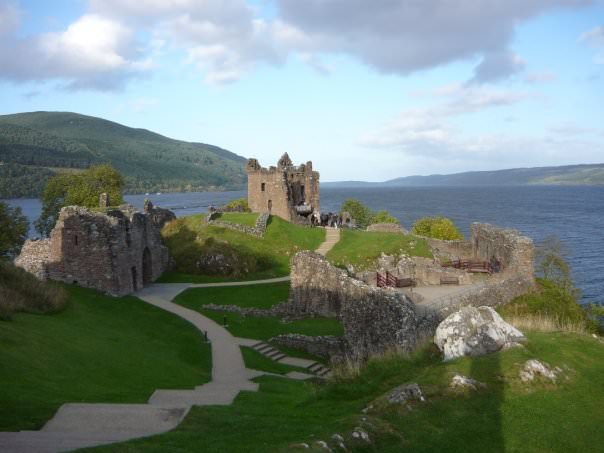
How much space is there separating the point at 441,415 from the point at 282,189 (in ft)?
173

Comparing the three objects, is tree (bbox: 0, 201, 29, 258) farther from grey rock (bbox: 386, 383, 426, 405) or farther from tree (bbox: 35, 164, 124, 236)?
grey rock (bbox: 386, 383, 426, 405)

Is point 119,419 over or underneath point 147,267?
over

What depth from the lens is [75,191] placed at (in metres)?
65.4

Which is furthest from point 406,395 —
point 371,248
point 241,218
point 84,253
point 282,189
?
point 282,189

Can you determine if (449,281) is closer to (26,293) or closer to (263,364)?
(263,364)

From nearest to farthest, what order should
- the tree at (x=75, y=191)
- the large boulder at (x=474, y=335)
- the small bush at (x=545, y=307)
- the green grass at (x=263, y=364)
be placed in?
the large boulder at (x=474, y=335) → the green grass at (x=263, y=364) → the small bush at (x=545, y=307) → the tree at (x=75, y=191)

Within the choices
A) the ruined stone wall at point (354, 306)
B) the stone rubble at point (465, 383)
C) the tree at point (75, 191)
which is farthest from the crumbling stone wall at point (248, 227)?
the stone rubble at point (465, 383)

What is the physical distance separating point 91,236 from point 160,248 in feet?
35.1

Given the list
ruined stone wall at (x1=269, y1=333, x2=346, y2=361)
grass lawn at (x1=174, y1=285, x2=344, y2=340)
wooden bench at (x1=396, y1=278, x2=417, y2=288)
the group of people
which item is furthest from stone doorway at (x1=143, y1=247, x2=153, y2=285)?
the group of people

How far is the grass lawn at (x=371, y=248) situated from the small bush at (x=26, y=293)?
24.0 m

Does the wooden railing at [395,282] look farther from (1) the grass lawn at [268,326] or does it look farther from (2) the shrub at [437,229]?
(2) the shrub at [437,229]

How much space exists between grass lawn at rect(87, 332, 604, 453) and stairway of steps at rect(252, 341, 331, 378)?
9730 mm

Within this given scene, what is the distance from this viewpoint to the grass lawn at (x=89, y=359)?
1288cm

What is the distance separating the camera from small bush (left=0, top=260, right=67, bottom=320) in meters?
22.1
